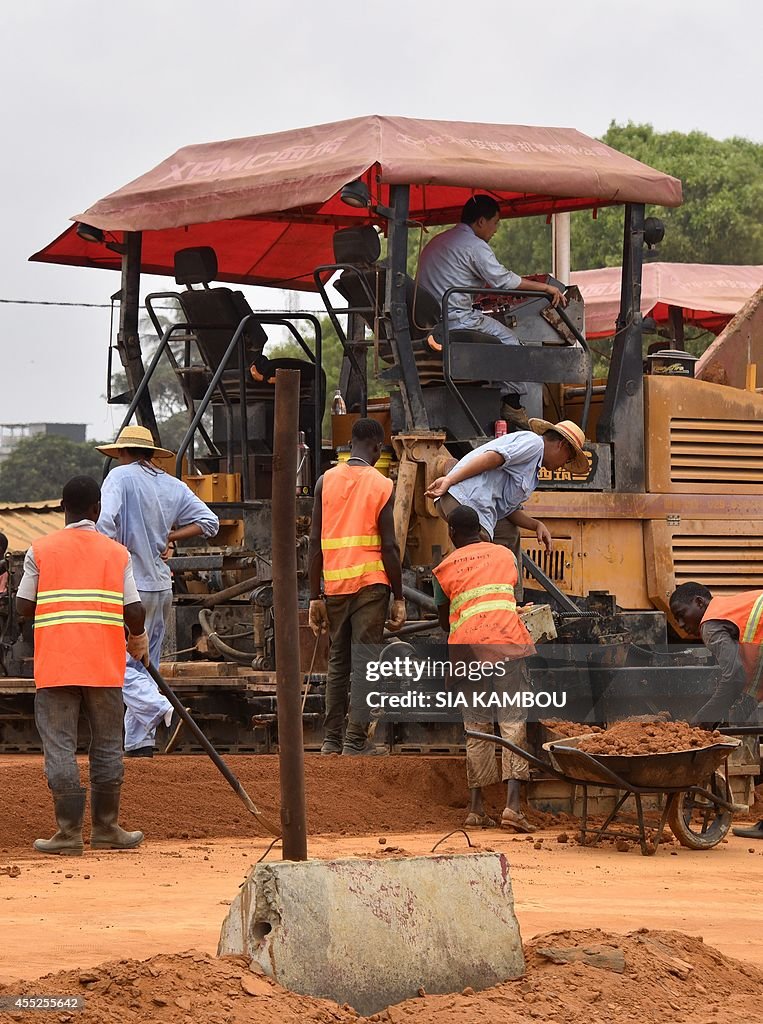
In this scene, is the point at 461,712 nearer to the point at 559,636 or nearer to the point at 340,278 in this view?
the point at 559,636

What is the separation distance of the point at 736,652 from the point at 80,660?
11.3ft

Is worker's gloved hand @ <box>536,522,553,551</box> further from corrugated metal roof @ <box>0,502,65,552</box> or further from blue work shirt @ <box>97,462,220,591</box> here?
corrugated metal roof @ <box>0,502,65,552</box>

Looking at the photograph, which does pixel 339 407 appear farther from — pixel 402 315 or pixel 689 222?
pixel 689 222

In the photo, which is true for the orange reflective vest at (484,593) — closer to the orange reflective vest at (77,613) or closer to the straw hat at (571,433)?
the straw hat at (571,433)

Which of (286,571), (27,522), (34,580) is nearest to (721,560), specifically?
(34,580)

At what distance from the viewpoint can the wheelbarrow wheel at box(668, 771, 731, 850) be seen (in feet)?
27.1

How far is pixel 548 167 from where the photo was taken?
35.4 feet

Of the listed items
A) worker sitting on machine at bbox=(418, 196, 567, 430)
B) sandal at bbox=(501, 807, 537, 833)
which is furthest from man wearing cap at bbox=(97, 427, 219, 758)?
sandal at bbox=(501, 807, 537, 833)

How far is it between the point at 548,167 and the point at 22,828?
17.5 feet

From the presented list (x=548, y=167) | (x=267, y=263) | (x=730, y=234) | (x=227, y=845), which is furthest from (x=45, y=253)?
(x=730, y=234)

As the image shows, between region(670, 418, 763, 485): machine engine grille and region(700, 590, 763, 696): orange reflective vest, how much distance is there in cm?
261

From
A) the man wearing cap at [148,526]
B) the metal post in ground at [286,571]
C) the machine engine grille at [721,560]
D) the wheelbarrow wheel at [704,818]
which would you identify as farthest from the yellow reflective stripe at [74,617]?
the machine engine grille at [721,560]

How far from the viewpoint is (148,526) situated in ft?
32.8

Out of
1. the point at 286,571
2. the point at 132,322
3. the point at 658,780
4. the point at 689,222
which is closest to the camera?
the point at 286,571
